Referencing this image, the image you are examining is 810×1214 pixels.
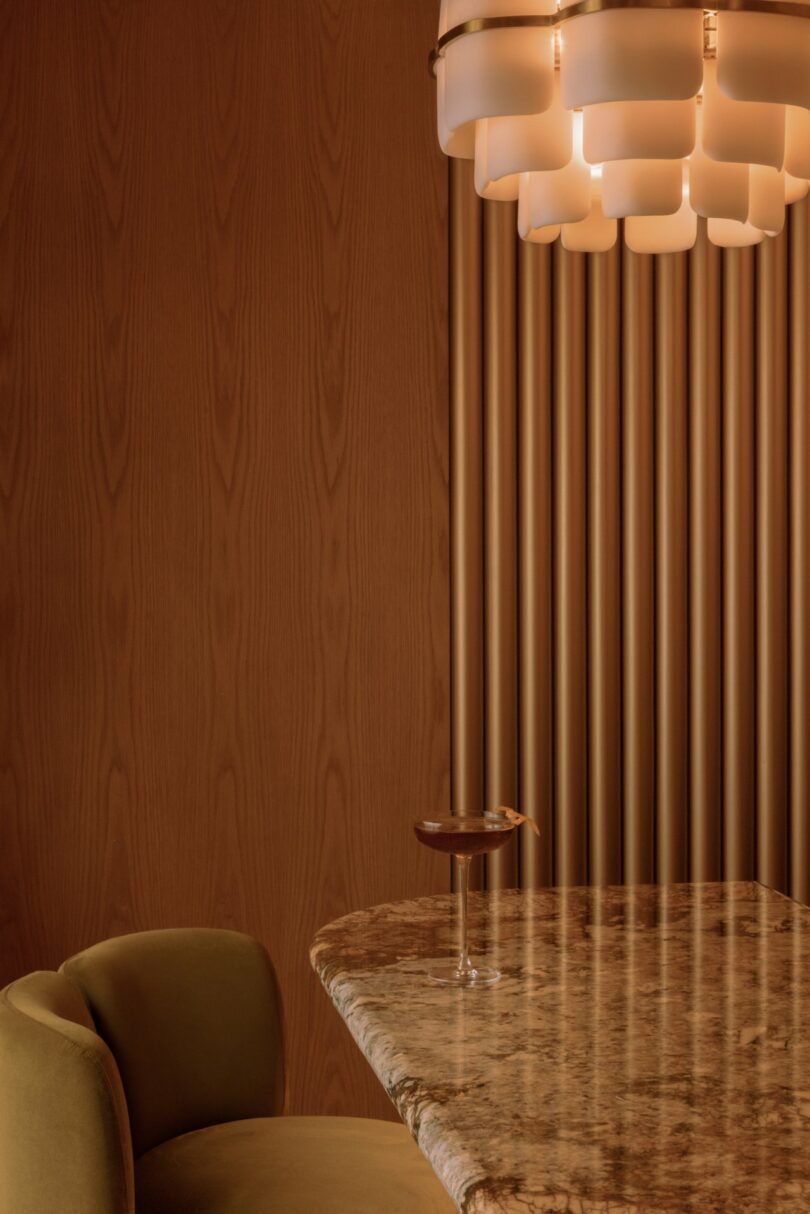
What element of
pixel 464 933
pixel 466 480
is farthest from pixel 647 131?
pixel 466 480

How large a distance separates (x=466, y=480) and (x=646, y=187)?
158 cm

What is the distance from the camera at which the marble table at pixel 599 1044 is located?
3.47ft

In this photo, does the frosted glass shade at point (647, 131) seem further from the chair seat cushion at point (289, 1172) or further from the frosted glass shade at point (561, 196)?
the chair seat cushion at point (289, 1172)

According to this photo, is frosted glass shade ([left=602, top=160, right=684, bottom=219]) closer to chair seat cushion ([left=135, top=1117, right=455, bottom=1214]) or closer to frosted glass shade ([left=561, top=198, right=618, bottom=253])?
frosted glass shade ([left=561, top=198, right=618, bottom=253])

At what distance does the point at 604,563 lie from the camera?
3137 mm

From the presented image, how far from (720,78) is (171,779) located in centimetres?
207

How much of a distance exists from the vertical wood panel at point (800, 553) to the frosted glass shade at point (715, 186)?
5.57ft

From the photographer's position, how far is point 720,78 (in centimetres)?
136

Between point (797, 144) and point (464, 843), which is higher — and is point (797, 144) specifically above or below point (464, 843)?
above

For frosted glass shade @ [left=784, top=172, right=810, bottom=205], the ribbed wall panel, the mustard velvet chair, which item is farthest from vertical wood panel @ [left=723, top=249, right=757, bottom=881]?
the mustard velvet chair

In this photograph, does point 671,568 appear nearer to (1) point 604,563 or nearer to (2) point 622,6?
(1) point 604,563

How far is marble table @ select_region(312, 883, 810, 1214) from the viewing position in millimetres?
1059

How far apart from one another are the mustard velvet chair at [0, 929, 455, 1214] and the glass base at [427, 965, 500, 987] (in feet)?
0.92

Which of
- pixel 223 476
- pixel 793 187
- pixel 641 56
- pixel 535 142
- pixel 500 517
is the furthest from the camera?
pixel 500 517
